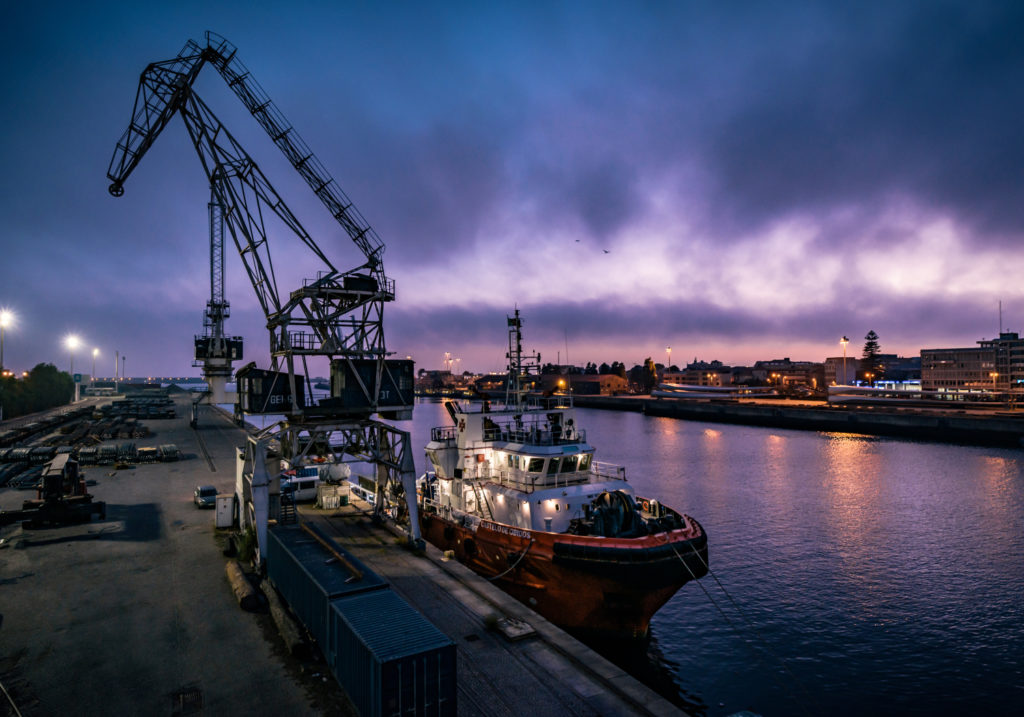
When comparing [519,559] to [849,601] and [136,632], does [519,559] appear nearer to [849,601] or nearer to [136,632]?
[136,632]

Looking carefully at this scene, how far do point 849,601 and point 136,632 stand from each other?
29916 millimetres

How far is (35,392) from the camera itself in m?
104

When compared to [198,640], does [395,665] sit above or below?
above

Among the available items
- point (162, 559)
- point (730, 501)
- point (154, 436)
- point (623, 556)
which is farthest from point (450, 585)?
point (154, 436)

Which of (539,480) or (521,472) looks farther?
(521,472)

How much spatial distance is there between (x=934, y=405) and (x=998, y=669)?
12723cm

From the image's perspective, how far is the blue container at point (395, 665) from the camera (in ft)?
32.9

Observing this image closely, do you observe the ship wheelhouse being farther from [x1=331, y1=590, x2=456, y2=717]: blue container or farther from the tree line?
the tree line

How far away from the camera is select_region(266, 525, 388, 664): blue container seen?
13.7m

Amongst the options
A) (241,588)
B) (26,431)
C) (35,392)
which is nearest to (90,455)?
(26,431)

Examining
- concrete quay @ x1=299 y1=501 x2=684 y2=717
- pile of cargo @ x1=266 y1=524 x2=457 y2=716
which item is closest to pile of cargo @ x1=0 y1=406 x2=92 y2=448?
→ concrete quay @ x1=299 y1=501 x2=684 y2=717

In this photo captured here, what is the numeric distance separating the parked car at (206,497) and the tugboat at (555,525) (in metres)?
13.2

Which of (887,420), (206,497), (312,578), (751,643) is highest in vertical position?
(312,578)

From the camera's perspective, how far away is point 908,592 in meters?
26.3
